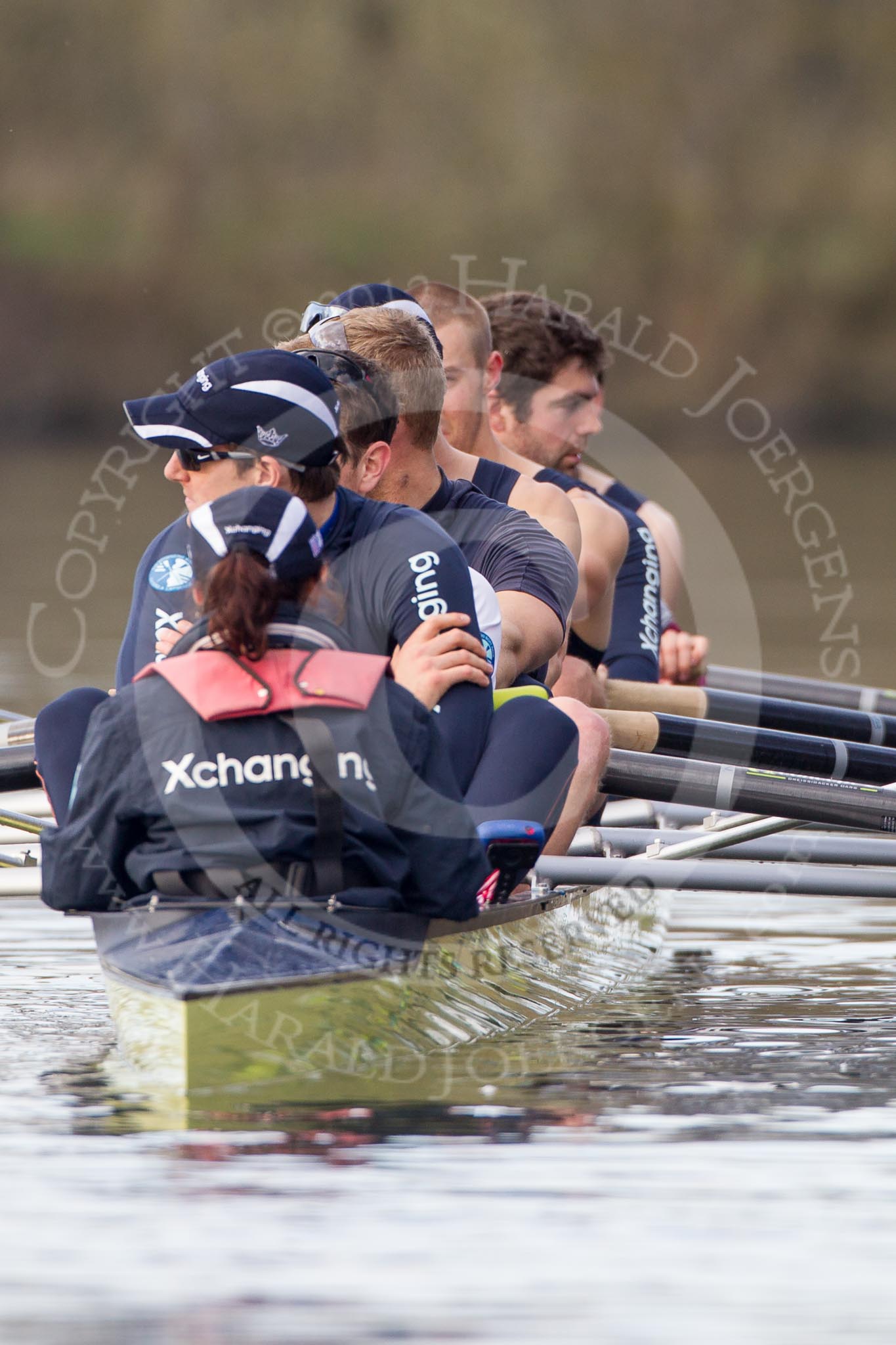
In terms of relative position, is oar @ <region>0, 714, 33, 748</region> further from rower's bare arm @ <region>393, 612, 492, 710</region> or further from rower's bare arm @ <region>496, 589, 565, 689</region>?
rower's bare arm @ <region>393, 612, 492, 710</region>

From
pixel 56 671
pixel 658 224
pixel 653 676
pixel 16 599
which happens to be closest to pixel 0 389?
pixel 658 224

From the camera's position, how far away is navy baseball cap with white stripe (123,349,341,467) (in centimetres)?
407

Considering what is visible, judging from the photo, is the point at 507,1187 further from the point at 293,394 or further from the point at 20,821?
the point at 20,821

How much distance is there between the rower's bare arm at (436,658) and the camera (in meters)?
4.05

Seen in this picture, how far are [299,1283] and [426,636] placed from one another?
1.39 meters

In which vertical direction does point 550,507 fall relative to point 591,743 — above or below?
above

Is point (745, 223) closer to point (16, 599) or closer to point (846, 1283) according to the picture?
point (16, 599)

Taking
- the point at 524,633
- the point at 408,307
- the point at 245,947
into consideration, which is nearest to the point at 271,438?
the point at 245,947

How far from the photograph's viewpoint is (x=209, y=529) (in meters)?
3.69

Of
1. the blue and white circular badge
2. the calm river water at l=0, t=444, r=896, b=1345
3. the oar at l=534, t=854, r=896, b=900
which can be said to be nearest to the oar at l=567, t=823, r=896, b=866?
the oar at l=534, t=854, r=896, b=900

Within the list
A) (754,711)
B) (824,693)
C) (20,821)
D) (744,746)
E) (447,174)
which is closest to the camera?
(20,821)

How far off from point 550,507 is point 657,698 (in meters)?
0.68

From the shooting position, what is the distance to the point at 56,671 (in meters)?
10.9

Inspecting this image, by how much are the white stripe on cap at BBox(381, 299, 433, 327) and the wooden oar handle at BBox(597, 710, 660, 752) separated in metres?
1.03
